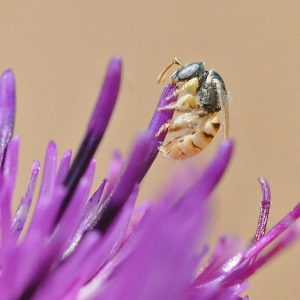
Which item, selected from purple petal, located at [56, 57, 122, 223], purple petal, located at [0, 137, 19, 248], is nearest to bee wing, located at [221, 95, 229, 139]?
purple petal, located at [56, 57, 122, 223]

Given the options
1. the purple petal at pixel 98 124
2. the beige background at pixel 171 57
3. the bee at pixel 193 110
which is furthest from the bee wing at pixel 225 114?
the beige background at pixel 171 57

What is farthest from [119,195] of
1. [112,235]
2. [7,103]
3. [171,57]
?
[171,57]

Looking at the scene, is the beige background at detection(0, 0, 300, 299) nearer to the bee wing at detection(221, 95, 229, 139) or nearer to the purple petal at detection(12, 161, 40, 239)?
the bee wing at detection(221, 95, 229, 139)

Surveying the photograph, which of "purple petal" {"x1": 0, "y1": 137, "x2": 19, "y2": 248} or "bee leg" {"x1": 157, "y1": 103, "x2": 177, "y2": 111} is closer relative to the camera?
"purple petal" {"x1": 0, "y1": 137, "x2": 19, "y2": 248}

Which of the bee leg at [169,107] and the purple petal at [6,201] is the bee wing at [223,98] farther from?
the purple petal at [6,201]

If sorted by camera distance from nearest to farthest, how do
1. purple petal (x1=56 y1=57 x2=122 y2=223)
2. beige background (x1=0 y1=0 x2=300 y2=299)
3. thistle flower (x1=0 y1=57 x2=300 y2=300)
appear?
1. thistle flower (x1=0 y1=57 x2=300 y2=300)
2. purple petal (x1=56 y1=57 x2=122 y2=223)
3. beige background (x1=0 y1=0 x2=300 y2=299)

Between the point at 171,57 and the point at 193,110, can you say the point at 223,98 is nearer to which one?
the point at 193,110
